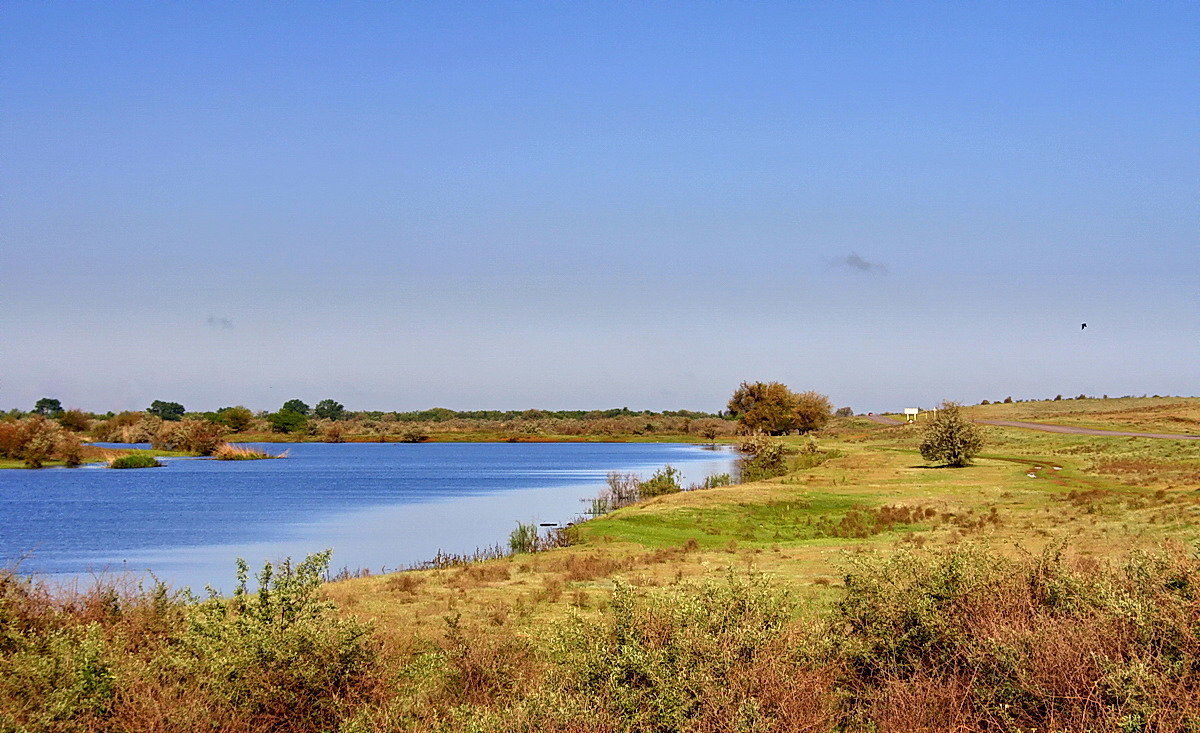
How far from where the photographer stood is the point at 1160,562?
1041 centimetres

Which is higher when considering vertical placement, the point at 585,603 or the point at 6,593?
the point at 6,593

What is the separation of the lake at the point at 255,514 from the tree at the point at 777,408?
2903 centimetres

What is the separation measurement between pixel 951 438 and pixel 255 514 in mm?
37948

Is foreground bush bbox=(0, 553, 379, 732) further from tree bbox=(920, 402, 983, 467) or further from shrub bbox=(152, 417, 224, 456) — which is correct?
shrub bbox=(152, 417, 224, 456)

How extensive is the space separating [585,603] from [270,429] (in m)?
170

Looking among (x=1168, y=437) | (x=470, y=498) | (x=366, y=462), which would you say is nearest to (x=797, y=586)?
(x=470, y=498)

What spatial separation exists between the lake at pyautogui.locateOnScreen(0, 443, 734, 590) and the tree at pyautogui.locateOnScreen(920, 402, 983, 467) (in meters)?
15.9

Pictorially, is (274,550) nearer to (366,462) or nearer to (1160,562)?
(1160,562)

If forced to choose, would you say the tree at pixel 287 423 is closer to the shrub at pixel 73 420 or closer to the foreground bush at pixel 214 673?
the shrub at pixel 73 420

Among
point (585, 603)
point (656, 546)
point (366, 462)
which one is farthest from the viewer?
point (366, 462)

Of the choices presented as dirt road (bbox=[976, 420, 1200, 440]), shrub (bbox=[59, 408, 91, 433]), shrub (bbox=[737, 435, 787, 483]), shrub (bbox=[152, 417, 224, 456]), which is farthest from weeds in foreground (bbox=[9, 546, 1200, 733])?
shrub (bbox=[59, 408, 91, 433])

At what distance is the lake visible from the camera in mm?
32500

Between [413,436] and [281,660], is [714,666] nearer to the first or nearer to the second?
[281,660]

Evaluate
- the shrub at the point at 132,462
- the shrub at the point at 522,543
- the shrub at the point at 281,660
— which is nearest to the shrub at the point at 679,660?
the shrub at the point at 281,660
